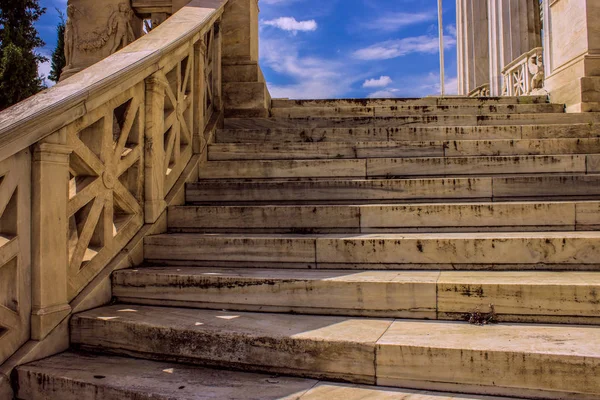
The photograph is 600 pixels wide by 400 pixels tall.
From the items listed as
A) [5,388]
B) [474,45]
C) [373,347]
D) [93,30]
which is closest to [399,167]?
[373,347]

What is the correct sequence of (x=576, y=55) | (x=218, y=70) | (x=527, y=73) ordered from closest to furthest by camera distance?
(x=218, y=70), (x=576, y=55), (x=527, y=73)

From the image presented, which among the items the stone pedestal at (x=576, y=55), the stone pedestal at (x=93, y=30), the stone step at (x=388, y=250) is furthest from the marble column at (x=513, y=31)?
the stone step at (x=388, y=250)

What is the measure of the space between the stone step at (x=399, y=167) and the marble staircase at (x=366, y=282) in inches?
0.5

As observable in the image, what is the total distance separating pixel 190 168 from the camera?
4477mm

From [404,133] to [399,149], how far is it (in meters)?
0.46

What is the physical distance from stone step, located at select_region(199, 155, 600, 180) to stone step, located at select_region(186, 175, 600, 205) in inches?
9.8

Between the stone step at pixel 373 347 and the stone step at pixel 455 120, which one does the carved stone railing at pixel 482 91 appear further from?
the stone step at pixel 373 347

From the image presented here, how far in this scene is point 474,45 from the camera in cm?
2211

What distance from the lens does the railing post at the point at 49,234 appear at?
2.67 metres

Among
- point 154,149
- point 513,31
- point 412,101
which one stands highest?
point 513,31

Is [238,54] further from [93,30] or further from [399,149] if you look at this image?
[399,149]

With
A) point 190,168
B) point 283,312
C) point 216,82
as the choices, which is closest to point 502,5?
point 216,82

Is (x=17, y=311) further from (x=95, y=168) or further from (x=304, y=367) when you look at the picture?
(x=304, y=367)

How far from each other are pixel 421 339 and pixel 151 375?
1.41 m
